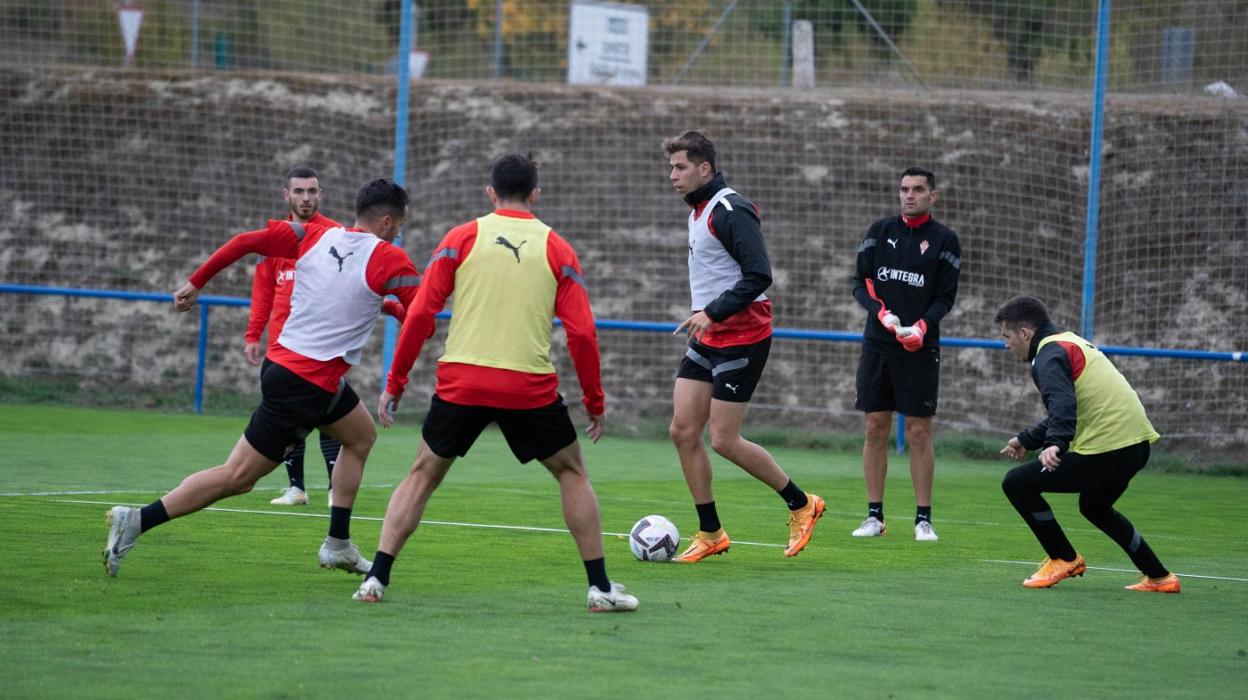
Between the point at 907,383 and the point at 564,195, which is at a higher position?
the point at 564,195

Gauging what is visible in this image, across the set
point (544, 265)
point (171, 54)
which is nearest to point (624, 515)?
point (544, 265)

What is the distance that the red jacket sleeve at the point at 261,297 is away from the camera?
10.1 metres

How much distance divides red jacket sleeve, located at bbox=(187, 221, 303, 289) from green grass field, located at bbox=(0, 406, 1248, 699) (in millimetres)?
1348

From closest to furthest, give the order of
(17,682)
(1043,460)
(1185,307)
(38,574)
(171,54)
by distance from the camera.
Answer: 1. (17,682)
2. (38,574)
3. (1043,460)
4. (1185,307)
5. (171,54)

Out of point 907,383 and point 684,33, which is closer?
point 907,383

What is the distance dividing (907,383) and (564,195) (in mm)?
11942

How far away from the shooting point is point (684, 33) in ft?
71.8

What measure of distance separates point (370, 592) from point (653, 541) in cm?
211

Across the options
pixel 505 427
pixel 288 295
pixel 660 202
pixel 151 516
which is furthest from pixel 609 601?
pixel 660 202

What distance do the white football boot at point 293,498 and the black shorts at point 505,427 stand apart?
394 centimetres

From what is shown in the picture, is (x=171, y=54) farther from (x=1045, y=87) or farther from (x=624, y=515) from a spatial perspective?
(x=624, y=515)

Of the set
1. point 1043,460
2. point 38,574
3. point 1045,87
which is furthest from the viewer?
point 1045,87

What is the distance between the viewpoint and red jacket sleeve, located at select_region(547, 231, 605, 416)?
6.17 meters

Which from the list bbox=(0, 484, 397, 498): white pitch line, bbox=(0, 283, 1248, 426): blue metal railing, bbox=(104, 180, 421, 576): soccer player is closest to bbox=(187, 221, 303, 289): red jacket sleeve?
bbox=(104, 180, 421, 576): soccer player
